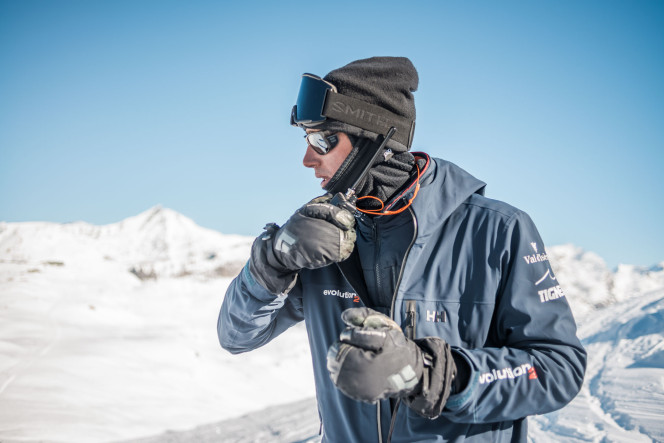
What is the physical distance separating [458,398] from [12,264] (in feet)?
77.7

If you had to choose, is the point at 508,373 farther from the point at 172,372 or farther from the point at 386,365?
the point at 172,372

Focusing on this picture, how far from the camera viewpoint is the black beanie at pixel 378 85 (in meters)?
1.98

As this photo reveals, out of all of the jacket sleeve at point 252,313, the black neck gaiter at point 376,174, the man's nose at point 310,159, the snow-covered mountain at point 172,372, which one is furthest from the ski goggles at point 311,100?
the snow-covered mountain at point 172,372

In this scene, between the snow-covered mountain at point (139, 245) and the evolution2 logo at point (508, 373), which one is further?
the snow-covered mountain at point (139, 245)

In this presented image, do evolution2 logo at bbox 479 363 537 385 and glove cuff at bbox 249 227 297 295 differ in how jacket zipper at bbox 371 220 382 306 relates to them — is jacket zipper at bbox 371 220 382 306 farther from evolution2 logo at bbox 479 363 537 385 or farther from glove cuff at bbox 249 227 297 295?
evolution2 logo at bbox 479 363 537 385

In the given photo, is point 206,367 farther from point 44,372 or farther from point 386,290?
point 386,290

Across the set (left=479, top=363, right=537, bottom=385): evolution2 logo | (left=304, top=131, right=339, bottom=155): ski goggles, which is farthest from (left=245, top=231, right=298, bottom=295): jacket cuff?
(left=479, top=363, right=537, bottom=385): evolution2 logo

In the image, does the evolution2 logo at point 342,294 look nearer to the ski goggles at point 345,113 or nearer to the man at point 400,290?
the man at point 400,290

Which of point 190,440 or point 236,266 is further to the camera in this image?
point 236,266

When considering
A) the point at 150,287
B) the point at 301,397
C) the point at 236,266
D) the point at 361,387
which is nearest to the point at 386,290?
the point at 361,387

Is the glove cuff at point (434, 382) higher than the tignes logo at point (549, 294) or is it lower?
lower

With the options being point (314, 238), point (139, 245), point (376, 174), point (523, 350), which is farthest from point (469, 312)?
point (139, 245)

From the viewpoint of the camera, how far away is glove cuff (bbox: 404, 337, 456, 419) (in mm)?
1220

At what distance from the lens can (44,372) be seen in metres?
6.89
